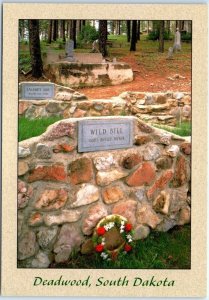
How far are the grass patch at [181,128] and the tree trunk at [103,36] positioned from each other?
2.21 ft

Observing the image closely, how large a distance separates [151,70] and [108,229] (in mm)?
1224

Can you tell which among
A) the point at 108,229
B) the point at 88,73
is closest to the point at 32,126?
the point at 88,73

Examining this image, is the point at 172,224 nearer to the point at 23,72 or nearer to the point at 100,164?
the point at 100,164

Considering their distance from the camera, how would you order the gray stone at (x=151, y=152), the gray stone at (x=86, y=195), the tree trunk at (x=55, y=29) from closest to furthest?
1. the tree trunk at (x=55, y=29)
2. the gray stone at (x=86, y=195)
3. the gray stone at (x=151, y=152)

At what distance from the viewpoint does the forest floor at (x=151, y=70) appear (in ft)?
19.1

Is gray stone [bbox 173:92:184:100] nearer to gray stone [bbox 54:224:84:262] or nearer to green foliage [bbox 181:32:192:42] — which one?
green foliage [bbox 181:32:192:42]

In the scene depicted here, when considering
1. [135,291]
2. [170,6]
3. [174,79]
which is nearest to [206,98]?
[174,79]

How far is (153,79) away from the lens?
587 centimetres

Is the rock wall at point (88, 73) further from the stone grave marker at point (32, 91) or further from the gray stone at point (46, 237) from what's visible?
the gray stone at point (46, 237)

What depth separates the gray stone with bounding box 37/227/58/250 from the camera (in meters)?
5.70

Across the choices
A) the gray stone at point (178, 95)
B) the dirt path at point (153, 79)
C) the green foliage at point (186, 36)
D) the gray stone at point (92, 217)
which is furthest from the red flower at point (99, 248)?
the green foliage at point (186, 36)

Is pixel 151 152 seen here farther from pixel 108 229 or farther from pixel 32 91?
pixel 32 91

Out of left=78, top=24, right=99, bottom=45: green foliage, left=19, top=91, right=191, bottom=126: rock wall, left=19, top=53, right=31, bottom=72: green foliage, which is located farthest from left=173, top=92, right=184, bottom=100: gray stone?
left=19, top=53, right=31, bottom=72: green foliage

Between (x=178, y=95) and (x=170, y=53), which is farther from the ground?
(x=170, y=53)
